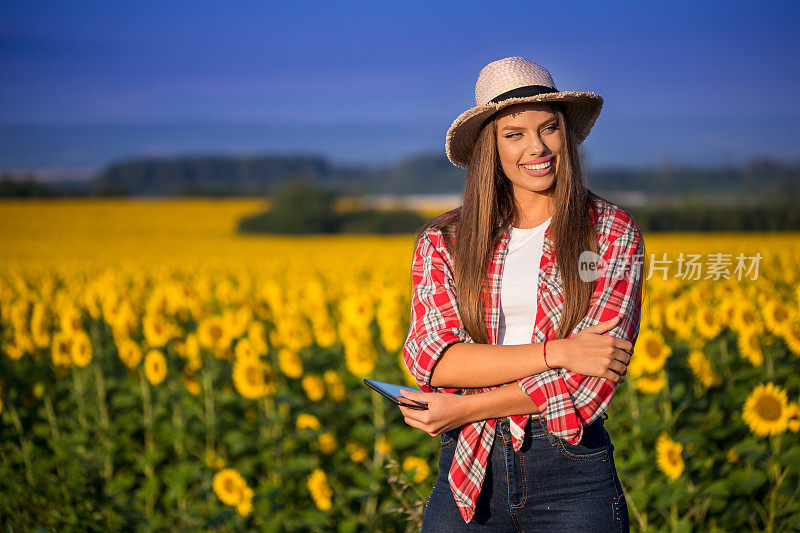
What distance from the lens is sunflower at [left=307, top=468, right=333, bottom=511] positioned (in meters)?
4.46

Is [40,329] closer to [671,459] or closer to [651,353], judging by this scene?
[651,353]

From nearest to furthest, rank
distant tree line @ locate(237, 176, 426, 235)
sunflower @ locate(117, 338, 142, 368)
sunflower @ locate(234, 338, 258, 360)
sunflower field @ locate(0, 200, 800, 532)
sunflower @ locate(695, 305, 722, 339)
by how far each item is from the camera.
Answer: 1. sunflower field @ locate(0, 200, 800, 532)
2. sunflower @ locate(234, 338, 258, 360)
3. sunflower @ locate(695, 305, 722, 339)
4. sunflower @ locate(117, 338, 142, 368)
5. distant tree line @ locate(237, 176, 426, 235)

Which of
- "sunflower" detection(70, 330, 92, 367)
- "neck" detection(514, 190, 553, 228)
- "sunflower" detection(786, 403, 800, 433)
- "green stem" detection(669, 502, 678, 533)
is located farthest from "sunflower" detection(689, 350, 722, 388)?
"sunflower" detection(70, 330, 92, 367)

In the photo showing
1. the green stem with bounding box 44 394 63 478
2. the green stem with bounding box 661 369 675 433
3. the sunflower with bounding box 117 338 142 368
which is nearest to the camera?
the green stem with bounding box 661 369 675 433

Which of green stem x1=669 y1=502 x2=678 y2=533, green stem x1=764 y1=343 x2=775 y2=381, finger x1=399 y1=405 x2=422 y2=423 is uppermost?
finger x1=399 y1=405 x2=422 y2=423

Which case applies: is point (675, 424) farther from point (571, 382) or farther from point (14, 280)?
point (14, 280)

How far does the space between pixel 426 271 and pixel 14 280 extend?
9.89 metres

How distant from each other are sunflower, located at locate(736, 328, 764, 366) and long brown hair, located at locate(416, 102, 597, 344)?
3478 mm

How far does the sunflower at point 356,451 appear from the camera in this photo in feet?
15.7

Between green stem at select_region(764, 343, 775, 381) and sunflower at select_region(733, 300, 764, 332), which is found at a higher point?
sunflower at select_region(733, 300, 764, 332)

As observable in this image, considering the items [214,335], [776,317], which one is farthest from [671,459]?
[214,335]

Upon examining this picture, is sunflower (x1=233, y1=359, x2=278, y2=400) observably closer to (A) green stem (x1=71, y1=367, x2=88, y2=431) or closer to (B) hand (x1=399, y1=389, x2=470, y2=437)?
(A) green stem (x1=71, y1=367, x2=88, y2=431)

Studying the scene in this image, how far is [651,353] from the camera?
4648 millimetres

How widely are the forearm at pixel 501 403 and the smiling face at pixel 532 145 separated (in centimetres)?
61
